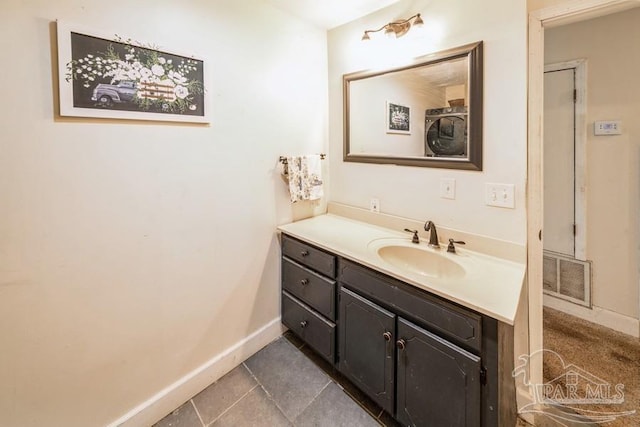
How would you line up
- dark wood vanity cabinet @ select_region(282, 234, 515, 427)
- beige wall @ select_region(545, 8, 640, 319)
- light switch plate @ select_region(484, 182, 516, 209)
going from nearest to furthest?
dark wood vanity cabinet @ select_region(282, 234, 515, 427) < light switch plate @ select_region(484, 182, 516, 209) < beige wall @ select_region(545, 8, 640, 319)

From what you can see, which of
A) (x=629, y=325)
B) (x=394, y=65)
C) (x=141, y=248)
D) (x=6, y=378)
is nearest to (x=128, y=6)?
(x=141, y=248)

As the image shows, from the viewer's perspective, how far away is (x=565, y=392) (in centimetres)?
163

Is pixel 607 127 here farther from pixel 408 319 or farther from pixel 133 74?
pixel 133 74

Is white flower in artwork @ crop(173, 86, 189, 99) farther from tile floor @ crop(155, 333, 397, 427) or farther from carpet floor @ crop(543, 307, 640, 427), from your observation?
carpet floor @ crop(543, 307, 640, 427)

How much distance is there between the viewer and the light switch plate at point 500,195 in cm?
144

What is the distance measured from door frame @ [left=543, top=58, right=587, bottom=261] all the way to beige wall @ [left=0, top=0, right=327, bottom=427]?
1994 mm

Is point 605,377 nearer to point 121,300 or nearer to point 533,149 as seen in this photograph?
point 533,149

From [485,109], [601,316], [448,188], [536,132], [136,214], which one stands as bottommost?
[601,316]

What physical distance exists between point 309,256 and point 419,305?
0.75 meters

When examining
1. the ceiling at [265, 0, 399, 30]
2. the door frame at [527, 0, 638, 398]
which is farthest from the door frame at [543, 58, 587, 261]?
the ceiling at [265, 0, 399, 30]

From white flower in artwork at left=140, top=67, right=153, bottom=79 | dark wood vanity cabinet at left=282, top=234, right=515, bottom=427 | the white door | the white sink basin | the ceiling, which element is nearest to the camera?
dark wood vanity cabinet at left=282, top=234, right=515, bottom=427

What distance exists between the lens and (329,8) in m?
1.86

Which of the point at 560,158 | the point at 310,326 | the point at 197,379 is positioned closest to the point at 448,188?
the point at 310,326

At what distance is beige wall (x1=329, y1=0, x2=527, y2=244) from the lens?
138 cm
